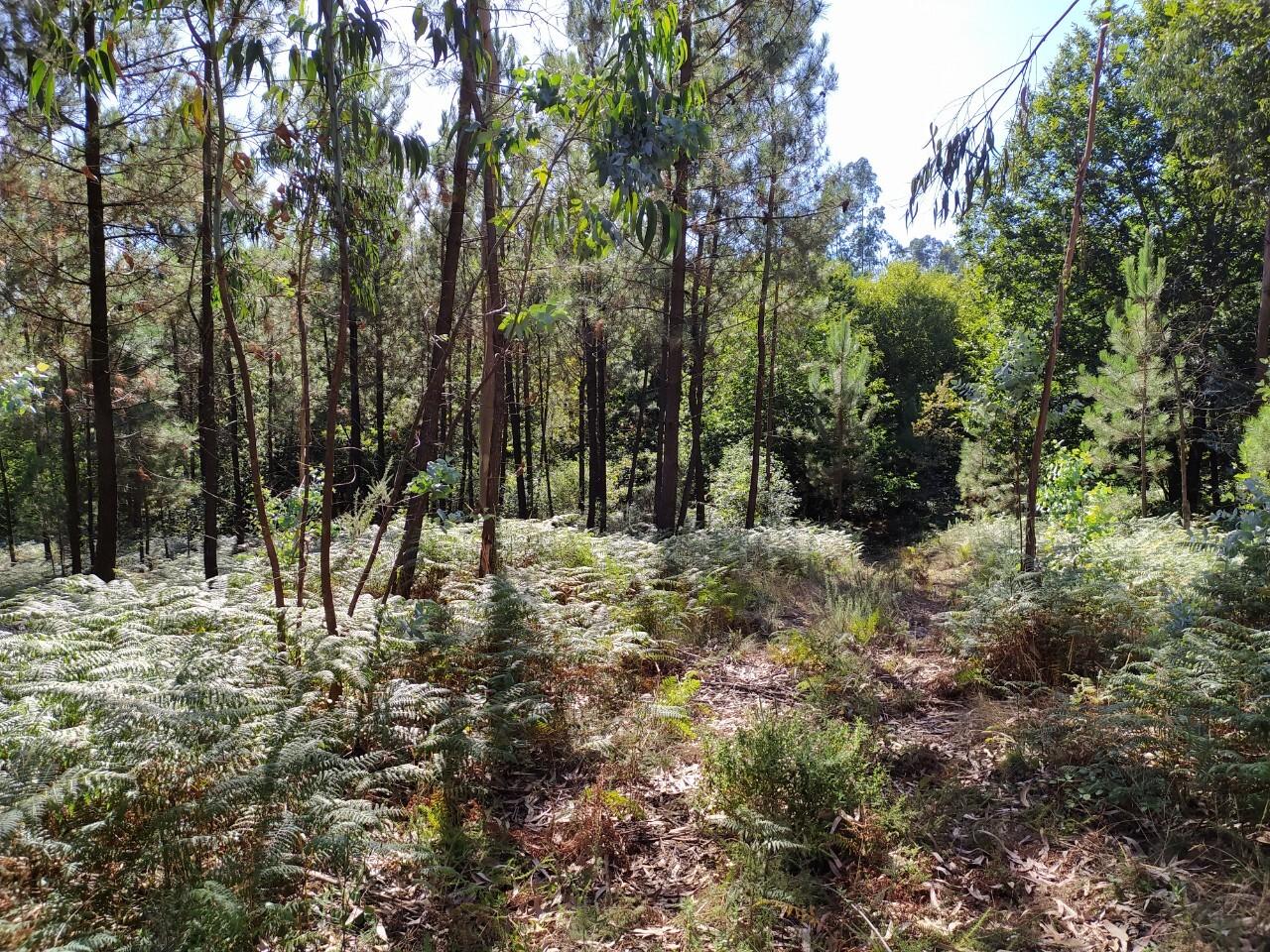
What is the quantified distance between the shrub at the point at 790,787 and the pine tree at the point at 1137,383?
415 inches

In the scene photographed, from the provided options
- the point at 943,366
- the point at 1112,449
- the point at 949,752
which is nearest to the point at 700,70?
the point at 949,752

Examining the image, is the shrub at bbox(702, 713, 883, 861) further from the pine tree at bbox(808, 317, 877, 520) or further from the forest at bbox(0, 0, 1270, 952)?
the pine tree at bbox(808, 317, 877, 520)

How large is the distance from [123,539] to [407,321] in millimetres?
12544

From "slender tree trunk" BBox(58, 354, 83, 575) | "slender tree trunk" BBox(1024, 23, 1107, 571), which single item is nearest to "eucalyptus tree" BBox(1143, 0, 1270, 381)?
"slender tree trunk" BBox(1024, 23, 1107, 571)

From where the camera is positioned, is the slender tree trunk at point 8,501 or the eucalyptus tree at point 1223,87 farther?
the slender tree trunk at point 8,501

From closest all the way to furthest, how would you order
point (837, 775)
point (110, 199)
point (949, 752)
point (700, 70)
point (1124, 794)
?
point (1124, 794) → point (837, 775) → point (949, 752) → point (110, 199) → point (700, 70)

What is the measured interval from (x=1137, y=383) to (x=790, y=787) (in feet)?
39.4

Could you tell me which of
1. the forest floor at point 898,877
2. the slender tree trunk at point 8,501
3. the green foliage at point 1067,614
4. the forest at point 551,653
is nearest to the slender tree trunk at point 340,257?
the forest at point 551,653

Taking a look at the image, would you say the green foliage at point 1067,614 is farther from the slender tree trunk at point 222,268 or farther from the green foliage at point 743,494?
the green foliage at point 743,494

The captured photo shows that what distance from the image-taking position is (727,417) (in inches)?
938

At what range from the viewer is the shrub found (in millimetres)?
2857

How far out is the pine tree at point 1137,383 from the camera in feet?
35.7

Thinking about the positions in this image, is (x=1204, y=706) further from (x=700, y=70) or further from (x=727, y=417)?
Result: (x=727, y=417)

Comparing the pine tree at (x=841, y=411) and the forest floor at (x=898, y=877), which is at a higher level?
the pine tree at (x=841, y=411)
